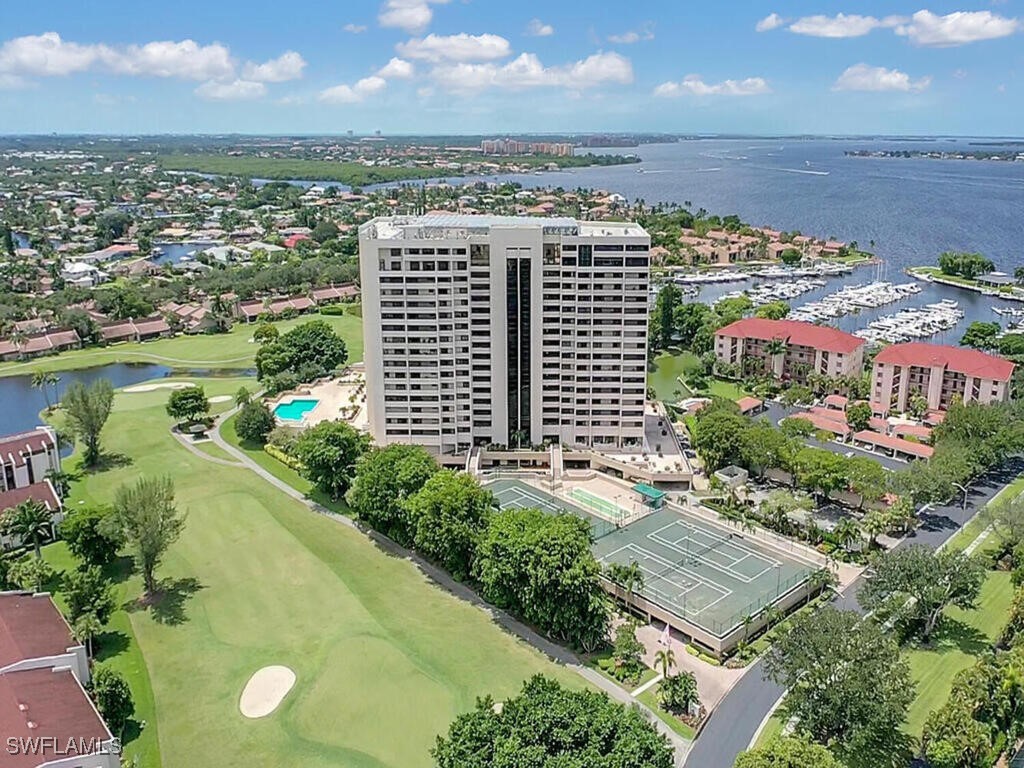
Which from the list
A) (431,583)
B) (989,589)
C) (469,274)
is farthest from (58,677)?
(989,589)

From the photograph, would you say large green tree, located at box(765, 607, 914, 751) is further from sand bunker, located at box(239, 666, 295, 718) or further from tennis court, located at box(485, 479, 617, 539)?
sand bunker, located at box(239, 666, 295, 718)

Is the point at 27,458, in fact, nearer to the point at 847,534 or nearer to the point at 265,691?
the point at 265,691

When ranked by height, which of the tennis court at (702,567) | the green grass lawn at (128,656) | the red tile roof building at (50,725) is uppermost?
the red tile roof building at (50,725)

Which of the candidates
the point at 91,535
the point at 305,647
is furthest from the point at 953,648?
the point at 91,535

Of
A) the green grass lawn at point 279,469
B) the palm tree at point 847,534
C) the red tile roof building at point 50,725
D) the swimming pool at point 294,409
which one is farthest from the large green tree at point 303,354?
the palm tree at point 847,534

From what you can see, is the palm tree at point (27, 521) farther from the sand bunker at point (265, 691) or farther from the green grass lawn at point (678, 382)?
the green grass lawn at point (678, 382)

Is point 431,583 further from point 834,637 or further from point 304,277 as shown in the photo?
point 304,277

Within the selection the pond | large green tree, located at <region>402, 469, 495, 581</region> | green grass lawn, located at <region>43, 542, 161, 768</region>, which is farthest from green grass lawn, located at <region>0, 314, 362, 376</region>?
large green tree, located at <region>402, 469, 495, 581</region>
